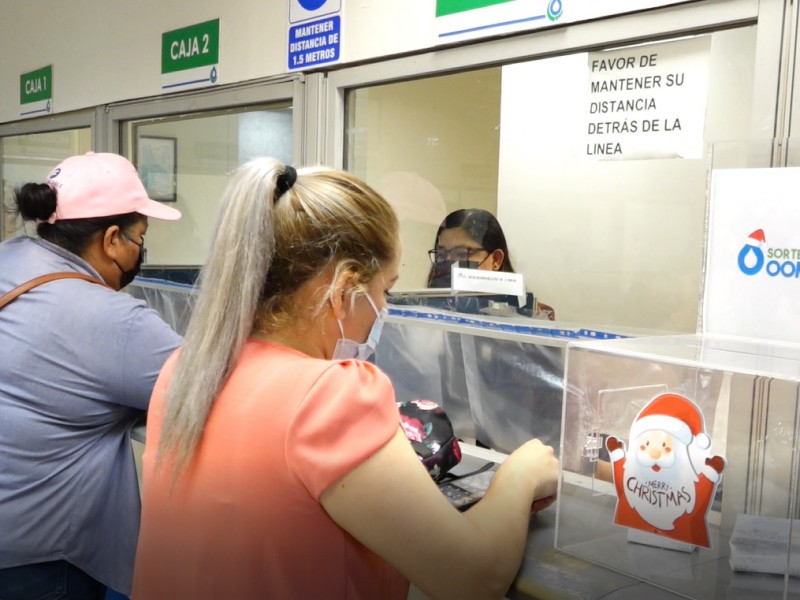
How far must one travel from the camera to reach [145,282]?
8.89ft

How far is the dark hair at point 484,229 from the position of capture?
1713 millimetres

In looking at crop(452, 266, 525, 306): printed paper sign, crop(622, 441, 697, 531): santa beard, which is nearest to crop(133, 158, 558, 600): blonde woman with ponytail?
crop(622, 441, 697, 531): santa beard

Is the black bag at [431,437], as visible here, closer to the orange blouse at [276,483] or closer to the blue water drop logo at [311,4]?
the orange blouse at [276,483]

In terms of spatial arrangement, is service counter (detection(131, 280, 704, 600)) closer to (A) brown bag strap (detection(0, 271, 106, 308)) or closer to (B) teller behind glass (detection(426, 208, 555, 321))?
(B) teller behind glass (detection(426, 208, 555, 321))

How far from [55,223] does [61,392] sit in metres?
0.35

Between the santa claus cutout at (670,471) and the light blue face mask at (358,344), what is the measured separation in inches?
13.8

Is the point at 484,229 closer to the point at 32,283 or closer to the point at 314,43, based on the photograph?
the point at 314,43

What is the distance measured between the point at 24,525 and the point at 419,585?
930 mm

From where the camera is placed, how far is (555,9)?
146 cm

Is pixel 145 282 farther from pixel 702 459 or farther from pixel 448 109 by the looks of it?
pixel 702 459

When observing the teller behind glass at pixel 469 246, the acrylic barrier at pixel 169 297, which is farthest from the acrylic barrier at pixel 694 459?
the acrylic barrier at pixel 169 297

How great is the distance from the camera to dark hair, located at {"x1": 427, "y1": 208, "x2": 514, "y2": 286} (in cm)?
171

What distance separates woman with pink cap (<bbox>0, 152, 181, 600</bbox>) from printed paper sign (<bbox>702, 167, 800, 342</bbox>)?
0.94 meters

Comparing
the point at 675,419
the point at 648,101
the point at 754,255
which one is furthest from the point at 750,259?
the point at 648,101
